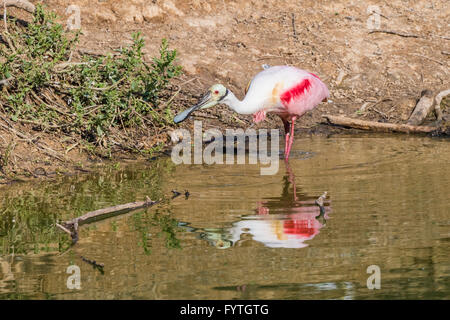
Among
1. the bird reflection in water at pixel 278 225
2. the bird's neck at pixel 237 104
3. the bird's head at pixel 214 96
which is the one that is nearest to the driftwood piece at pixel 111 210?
the bird reflection in water at pixel 278 225

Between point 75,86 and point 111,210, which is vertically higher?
point 75,86

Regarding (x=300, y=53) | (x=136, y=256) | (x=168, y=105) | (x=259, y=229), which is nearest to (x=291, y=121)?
(x=168, y=105)

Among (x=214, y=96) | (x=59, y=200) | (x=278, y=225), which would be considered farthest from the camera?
(x=214, y=96)

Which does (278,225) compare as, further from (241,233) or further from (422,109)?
(422,109)

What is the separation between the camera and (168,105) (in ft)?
39.0

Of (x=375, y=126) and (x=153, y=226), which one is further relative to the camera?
(x=375, y=126)

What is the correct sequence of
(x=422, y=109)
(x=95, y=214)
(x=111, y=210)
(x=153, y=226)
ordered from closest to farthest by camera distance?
(x=153, y=226) → (x=95, y=214) → (x=111, y=210) → (x=422, y=109)

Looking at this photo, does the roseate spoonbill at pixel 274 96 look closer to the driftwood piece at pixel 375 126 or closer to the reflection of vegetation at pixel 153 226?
the driftwood piece at pixel 375 126

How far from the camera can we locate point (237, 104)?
10.4 meters

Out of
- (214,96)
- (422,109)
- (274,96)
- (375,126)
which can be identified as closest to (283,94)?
(274,96)

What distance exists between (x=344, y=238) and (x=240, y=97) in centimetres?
662

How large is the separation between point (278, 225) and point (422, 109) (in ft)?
19.3

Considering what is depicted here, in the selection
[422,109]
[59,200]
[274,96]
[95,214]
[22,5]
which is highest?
[22,5]

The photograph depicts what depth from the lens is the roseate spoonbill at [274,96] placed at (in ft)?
33.9
